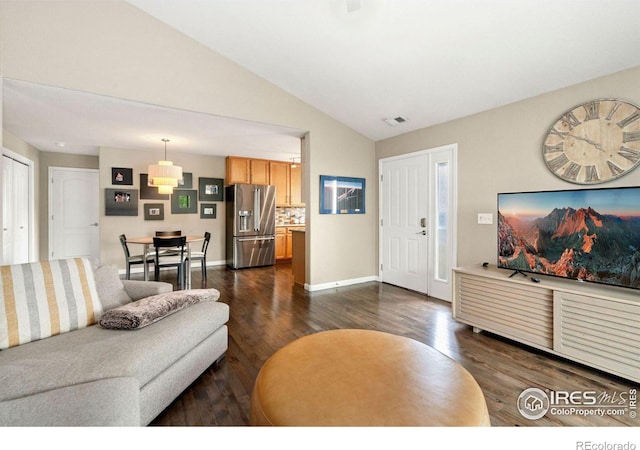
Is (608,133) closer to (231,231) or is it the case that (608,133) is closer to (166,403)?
(166,403)

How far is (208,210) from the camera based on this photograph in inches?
255

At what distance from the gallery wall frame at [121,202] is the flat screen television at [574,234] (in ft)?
20.1

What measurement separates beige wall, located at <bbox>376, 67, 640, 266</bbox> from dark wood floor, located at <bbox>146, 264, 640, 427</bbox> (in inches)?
41.0

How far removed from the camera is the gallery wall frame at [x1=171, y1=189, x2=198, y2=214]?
6129 millimetres

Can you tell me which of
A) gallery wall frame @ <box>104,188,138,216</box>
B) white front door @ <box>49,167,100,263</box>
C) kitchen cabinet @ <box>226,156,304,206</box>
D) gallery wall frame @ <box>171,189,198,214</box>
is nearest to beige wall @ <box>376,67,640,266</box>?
kitchen cabinet @ <box>226,156,304,206</box>

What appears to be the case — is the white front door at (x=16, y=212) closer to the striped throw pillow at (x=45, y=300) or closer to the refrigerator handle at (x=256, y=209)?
the striped throw pillow at (x=45, y=300)

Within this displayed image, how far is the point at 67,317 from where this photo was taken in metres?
1.82

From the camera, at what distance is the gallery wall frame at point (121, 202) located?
5.57 metres

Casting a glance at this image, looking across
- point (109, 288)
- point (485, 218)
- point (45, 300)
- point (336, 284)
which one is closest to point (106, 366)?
point (45, 300)

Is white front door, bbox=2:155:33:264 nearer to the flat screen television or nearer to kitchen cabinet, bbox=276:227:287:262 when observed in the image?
kitchen cabinet, bbox=276:227:287:262

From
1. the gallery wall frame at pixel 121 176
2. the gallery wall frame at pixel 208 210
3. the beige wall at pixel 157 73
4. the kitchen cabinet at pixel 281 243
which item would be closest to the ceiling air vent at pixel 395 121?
the beige wall at pixel 157 73

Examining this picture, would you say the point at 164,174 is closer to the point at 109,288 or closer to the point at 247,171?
the point at 247,171

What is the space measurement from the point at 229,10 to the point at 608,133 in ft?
11.6
